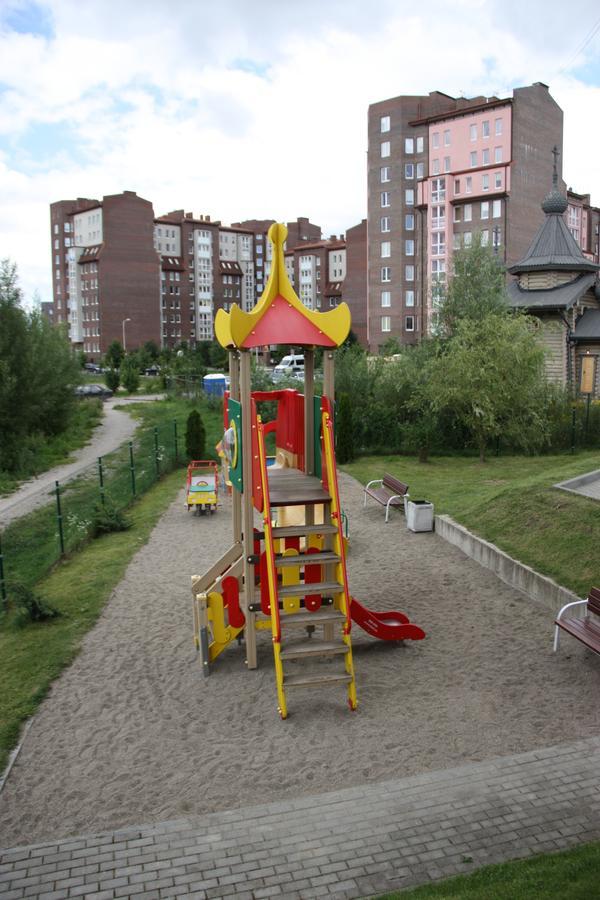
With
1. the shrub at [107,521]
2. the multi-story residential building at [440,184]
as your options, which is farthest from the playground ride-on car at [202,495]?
the multi-story residential building at [440,184]

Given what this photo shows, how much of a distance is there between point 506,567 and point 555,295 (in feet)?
85.7

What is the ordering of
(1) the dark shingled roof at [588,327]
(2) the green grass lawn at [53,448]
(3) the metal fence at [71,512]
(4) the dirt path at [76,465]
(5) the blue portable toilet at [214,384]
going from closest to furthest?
(3) the metal fence at [71,512] → (4) the dirt path at [76,465] → (2) the green grass lawn at [53,448] → (1) the dark shingled roof at [588,327] → (5) the blue portable toilet at [214,384]

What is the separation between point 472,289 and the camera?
3136cm

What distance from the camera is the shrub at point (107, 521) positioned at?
15250 millimetres

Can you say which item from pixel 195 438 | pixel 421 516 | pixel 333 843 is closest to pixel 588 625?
pixel 333 843

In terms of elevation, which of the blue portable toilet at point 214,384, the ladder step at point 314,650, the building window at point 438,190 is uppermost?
the building window at point 438,190

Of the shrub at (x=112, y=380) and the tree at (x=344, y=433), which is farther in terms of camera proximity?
the shrub at (x=112, y=380)

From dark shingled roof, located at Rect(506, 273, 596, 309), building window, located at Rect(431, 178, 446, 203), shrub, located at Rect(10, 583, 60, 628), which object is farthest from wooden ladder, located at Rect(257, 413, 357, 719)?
building window, located at Rect(431, 178, 446, 203)

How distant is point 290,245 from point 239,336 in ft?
357

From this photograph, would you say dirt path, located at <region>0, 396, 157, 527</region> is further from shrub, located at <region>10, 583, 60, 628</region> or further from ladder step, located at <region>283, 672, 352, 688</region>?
ladder step, located at <region>283, 672, 352, 688</region>

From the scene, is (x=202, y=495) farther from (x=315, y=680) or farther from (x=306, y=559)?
(x=315, y=680)

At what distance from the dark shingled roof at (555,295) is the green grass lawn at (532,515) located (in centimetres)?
1500

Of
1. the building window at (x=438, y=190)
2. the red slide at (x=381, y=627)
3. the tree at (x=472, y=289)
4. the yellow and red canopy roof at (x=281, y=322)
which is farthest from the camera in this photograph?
the building window at (x=438, y=190)

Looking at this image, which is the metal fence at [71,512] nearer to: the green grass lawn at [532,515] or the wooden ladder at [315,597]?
the wooden ladder at [315,597]
